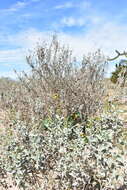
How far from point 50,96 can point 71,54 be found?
4.67ft

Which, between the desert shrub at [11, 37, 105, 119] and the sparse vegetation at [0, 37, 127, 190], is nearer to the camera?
the sparse vegetation at [0, 37, 127, 190]

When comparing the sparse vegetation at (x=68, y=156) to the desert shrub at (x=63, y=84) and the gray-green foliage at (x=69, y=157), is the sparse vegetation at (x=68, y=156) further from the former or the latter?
the desert shrub at (x=63, y=84)

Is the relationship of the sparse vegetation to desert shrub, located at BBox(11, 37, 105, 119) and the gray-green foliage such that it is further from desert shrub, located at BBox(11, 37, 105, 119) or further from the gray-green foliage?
desert shrub, located at BBox(11, 37, 105, 119)

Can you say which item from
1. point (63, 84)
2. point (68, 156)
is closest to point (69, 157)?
point (68, 156)

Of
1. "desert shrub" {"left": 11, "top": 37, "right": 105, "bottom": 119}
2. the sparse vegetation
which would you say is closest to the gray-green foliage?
the sparse vegetation

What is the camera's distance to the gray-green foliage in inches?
159

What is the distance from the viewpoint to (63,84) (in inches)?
359

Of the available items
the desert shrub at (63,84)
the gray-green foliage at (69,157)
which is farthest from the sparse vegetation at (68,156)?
the desert shrub at (63,84)

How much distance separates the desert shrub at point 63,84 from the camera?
867cm

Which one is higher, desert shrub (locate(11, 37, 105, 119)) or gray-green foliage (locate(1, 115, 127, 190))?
desert shrub (locate(11, 37, 105, 119))

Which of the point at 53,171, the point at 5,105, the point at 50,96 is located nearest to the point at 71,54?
the point at 50,96

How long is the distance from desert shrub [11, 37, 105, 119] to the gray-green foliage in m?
3.64

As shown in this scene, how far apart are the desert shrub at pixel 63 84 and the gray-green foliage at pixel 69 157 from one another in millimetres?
3641

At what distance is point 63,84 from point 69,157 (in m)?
A: 5.11
